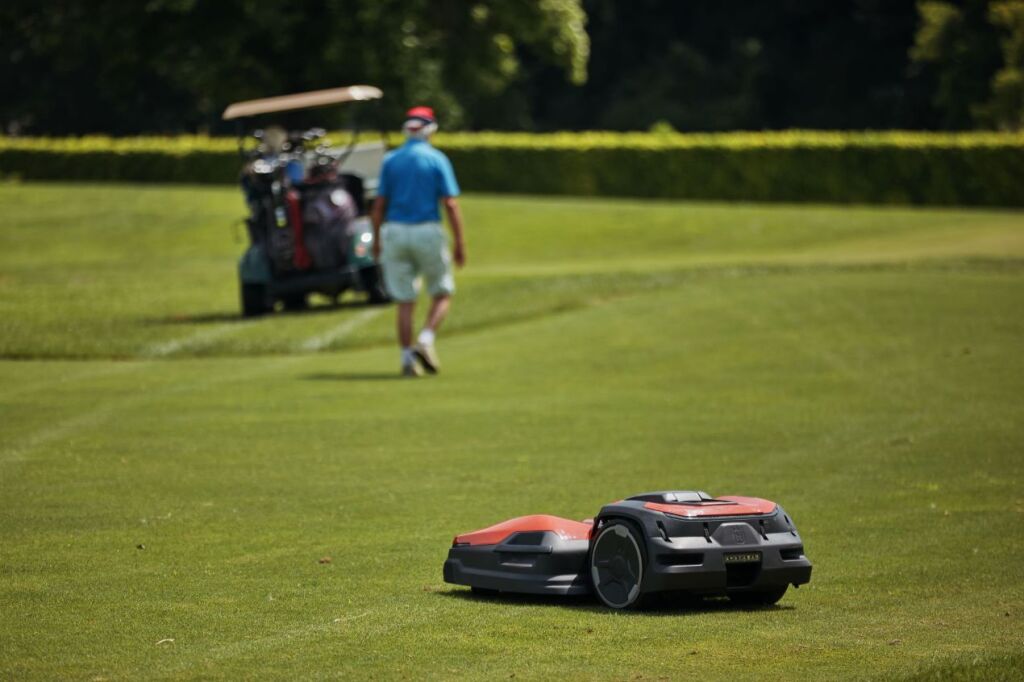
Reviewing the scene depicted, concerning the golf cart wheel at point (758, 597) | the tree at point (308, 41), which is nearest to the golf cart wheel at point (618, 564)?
the golf cart wheel at point (758, 597)

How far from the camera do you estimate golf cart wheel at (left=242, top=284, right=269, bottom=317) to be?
20328mm

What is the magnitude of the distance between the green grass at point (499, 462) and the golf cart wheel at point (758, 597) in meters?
0.10

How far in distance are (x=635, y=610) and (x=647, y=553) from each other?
0.29 m

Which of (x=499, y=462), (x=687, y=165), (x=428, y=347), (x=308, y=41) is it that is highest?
(x=499, y=462)

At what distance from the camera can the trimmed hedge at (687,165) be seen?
42469 millimetres

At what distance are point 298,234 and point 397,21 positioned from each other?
98.8 ft

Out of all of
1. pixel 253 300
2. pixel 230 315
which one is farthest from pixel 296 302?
pixel 253 300

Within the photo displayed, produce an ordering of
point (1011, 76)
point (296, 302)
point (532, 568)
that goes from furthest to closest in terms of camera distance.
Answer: point (1011, 76) < point (296, 302) < point (532, 568)

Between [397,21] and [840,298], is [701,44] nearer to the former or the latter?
[397,21]

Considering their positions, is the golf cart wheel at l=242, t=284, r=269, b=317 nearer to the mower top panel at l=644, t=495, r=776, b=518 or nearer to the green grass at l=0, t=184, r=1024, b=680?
the green grass at l=0, t=184, r=1024, b=680

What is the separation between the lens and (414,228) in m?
15.6

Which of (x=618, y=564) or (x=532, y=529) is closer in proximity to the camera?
(x=618, y=564)

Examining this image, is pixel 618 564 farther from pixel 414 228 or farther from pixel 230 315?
pixel 230 315

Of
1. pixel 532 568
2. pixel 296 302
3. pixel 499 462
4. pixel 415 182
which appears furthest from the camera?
pixel 296 302
